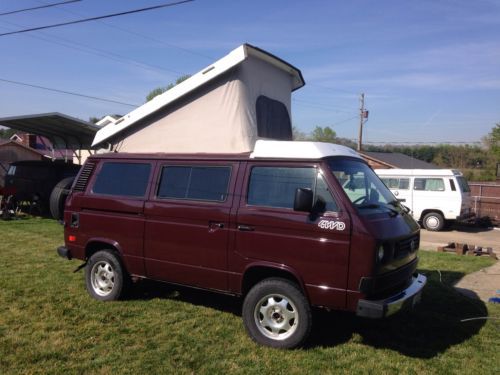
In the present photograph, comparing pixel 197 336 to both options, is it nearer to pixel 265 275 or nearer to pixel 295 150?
pixel 265 275

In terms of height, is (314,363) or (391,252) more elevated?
(391,252)

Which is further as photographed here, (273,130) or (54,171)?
(54,171)

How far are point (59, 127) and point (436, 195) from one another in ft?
46.8

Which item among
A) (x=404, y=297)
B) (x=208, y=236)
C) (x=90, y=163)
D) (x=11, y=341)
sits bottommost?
(x=11, y=341)

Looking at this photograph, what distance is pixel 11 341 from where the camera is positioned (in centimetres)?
471

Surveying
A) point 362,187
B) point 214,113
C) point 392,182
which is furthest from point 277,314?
point 392,182

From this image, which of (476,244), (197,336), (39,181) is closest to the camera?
(197,336)

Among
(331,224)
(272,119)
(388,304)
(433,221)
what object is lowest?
(388,304)

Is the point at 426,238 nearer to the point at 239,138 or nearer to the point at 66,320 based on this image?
the point at 239,138

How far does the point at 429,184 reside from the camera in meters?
16.7

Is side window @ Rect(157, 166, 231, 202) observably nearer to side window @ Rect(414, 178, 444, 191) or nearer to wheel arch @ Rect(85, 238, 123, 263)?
wheel arch @ Rect(85, 238, 123, 263)

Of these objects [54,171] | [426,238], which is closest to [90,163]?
[54,171]

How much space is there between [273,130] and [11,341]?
436 centimetres

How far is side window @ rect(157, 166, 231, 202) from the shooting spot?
520 cm
